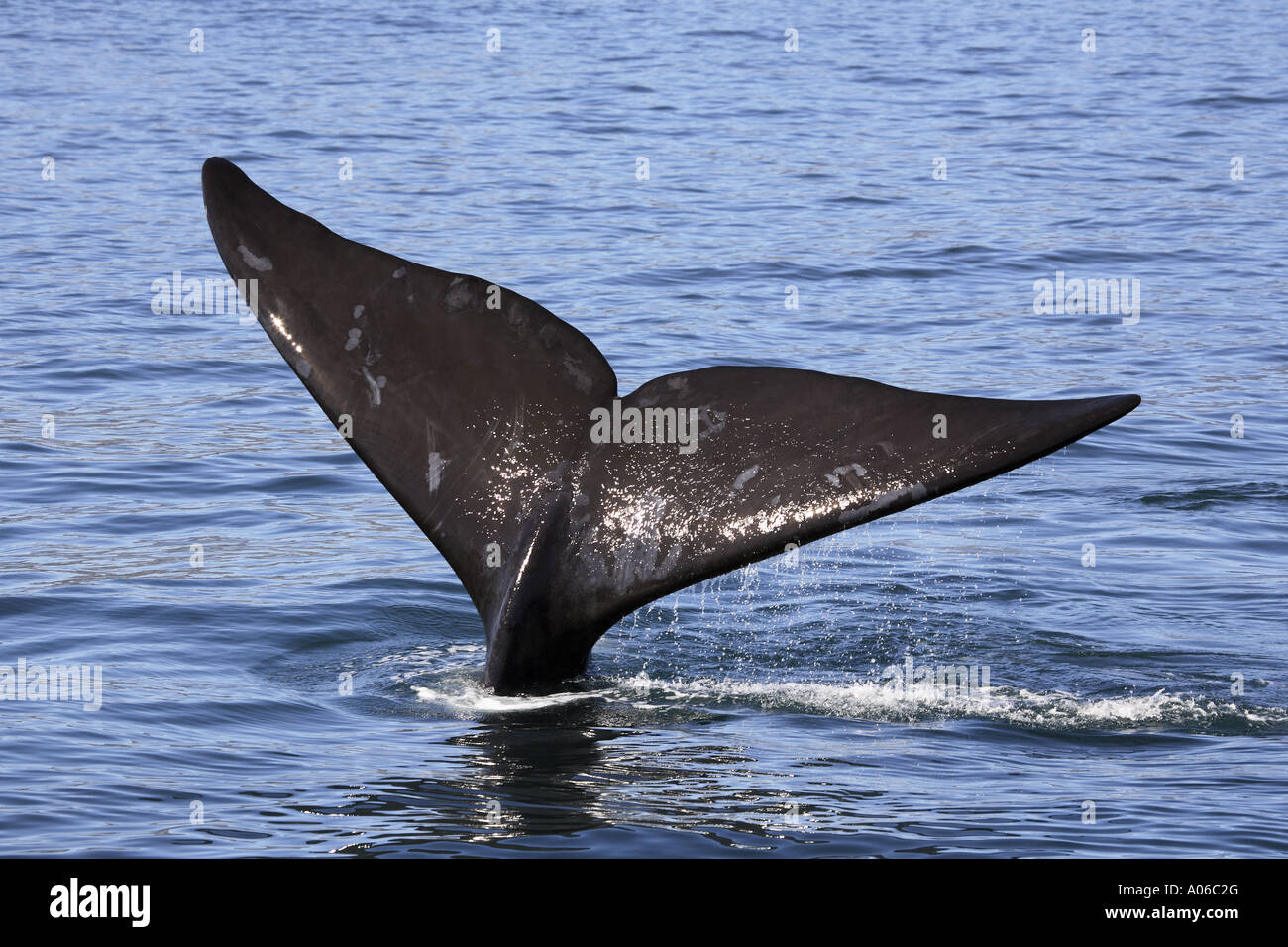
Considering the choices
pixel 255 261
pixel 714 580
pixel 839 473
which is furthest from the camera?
pixel 714 580

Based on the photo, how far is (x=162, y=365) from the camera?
15.4 metres

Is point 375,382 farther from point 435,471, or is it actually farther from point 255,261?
point 255,261

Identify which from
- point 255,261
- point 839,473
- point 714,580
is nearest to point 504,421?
point 255,261

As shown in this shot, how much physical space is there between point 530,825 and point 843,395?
1.72m

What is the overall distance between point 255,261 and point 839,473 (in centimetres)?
224

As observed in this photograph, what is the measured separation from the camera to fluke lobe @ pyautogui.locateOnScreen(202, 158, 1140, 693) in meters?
6.64

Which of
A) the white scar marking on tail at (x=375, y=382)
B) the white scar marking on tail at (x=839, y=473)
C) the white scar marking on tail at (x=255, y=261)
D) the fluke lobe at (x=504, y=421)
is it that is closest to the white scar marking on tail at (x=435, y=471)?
the fluke lobe at (x=504, y=421)

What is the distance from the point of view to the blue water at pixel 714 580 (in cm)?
655

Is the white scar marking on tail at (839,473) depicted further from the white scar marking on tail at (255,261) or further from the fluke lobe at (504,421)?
the white scar marking on tail at (255,261)

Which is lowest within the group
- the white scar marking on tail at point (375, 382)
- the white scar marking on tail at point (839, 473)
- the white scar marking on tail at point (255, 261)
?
the white scar marking on tail at point (839, 473)

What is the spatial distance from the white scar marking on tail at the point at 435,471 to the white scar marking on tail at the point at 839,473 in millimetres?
1474

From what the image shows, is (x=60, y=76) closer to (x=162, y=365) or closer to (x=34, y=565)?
(x=162, y=365)

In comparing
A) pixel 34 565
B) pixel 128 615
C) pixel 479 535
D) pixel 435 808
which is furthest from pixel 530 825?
pixel 34 565

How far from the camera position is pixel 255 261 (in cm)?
687
